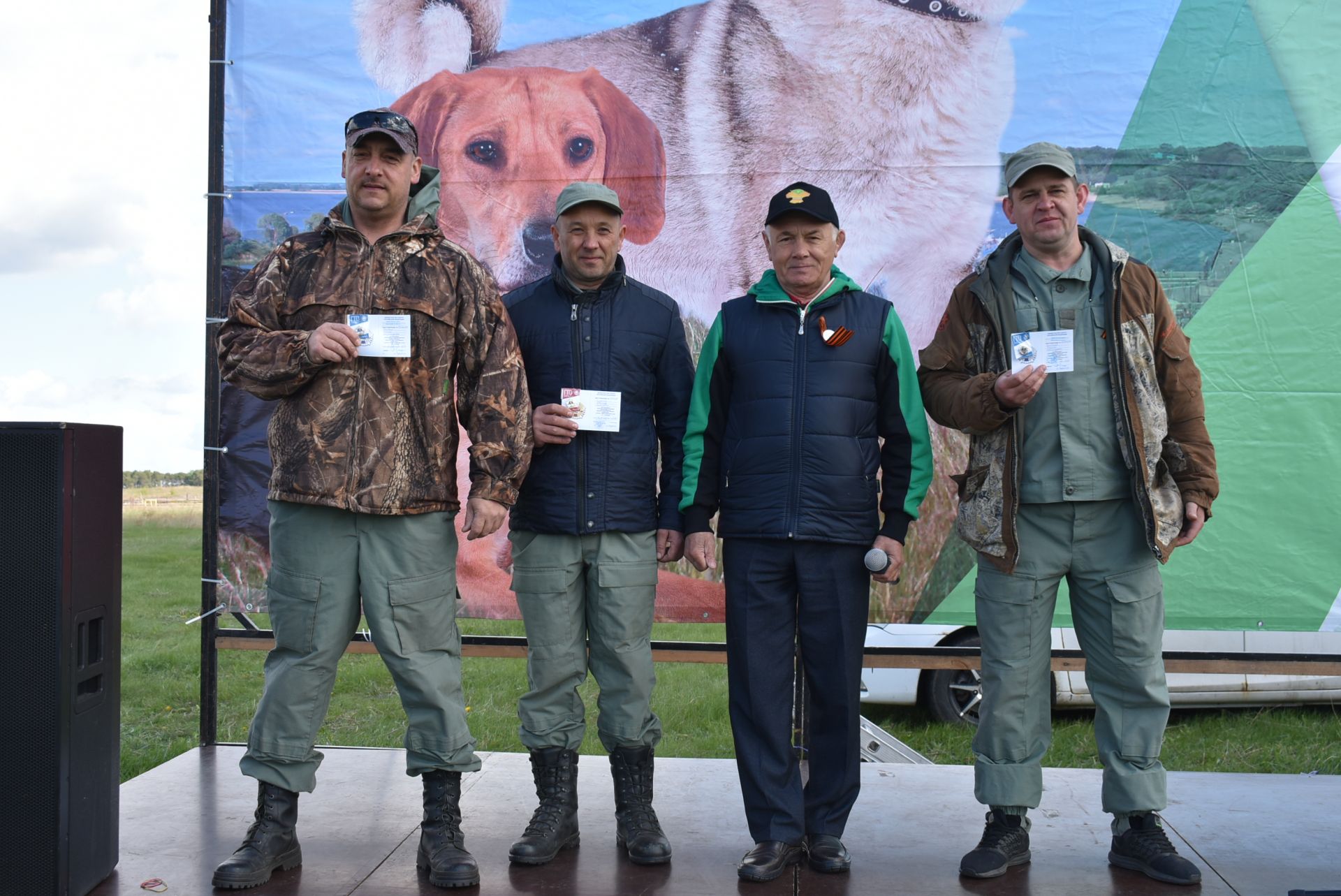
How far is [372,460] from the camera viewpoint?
9.37 ft

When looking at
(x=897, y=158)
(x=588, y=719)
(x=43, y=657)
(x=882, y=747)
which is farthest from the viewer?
(x=588, y=719)

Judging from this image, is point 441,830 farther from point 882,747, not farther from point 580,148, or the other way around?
point 580,148

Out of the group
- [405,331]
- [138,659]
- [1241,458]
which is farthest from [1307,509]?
[138,659]

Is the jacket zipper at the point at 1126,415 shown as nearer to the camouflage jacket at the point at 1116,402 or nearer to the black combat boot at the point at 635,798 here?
the camouflage jacket at the point at 1116,402

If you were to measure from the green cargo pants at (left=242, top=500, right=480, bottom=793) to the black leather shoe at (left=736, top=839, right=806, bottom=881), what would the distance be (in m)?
0.77

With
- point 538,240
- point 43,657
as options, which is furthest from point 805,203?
point 43,657

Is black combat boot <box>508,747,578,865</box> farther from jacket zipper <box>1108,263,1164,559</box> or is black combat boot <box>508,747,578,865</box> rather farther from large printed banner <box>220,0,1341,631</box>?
jacket zipper <box>1108,263,1164,559</box>

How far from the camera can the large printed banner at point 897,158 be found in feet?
12.9

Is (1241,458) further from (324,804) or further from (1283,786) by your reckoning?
(324,804)

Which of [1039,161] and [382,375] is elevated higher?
[1039,161]

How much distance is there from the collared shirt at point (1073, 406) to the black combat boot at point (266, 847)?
7.07 feet

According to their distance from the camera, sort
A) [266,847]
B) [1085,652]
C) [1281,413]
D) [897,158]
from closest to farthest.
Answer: [266,847] < [1085,652] < [1281,413] < [897,158]

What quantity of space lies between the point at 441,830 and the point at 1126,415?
2.13 m

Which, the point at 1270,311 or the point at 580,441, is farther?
the point at 1270,311
